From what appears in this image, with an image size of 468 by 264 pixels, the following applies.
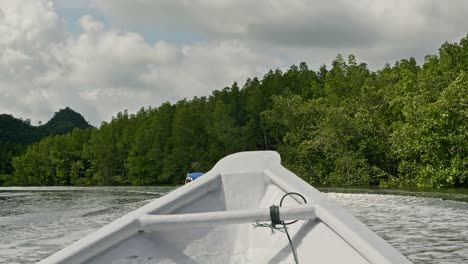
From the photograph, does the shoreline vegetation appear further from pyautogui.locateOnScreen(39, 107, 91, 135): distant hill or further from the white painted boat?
pyautogui.locateOnScreen(39, 107, 91, 135): distant hill

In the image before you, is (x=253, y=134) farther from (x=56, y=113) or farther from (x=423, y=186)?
(x=56, y=113)

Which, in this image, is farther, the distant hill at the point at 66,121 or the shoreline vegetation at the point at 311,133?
the distant hill at the point at 66,121

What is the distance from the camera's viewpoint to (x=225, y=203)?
207 inches

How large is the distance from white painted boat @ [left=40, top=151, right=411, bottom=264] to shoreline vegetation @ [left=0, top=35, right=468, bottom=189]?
65.0ft

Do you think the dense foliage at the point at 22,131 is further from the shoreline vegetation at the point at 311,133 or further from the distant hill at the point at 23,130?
the shoreline vegetation at the point at 311,133

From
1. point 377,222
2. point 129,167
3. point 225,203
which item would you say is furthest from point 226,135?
point 225,203

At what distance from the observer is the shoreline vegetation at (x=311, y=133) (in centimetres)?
2525

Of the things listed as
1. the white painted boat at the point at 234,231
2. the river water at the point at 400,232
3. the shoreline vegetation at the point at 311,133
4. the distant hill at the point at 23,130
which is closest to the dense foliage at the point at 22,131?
the distant hill at the point at 23,130

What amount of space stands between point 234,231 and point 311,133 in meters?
38.8

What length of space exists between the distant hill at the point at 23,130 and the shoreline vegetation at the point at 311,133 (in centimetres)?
809

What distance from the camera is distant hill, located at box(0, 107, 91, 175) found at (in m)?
106

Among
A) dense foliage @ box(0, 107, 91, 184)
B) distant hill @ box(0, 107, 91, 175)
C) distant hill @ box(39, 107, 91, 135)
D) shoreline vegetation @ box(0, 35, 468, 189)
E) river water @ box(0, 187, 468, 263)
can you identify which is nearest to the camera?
river water @ box(0, 187, 468, 263)

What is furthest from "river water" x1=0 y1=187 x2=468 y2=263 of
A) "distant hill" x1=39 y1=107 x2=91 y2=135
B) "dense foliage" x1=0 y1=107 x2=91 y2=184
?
"distant hill" x1=39 y1=107 x2=91 y2=135

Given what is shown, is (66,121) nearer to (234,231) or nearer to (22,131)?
(22,131)
